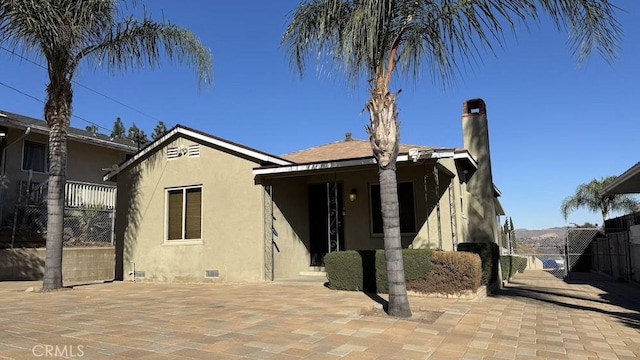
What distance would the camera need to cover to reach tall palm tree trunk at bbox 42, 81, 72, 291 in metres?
9.98

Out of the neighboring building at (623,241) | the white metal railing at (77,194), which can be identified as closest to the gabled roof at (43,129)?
the white metal railing at (77,194)

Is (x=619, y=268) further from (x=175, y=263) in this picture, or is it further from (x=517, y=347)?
(x=175, y=263)

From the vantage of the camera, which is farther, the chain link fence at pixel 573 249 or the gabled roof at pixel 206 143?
the chain link fence at pixel 573 249

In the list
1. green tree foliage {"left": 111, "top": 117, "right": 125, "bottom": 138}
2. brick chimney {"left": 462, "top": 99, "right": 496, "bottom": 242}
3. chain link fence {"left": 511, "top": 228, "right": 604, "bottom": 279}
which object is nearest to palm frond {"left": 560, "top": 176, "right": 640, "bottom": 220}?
chain link fence {"left": 511, "top": 228, "right": 604, "bottom": 279}

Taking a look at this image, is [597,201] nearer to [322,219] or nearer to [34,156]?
[322,219]

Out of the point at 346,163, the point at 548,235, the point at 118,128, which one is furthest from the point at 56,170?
the point at 548,235

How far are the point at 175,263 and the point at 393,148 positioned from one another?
845cm

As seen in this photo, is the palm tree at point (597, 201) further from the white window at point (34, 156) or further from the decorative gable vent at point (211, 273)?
the white window at point (34, 156)

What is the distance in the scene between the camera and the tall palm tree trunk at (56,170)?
998 centimetres

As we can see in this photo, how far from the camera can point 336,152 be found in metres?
15.1

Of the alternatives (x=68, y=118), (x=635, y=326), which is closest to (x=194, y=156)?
(x=68, y=118)

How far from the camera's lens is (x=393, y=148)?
6848 millimetres

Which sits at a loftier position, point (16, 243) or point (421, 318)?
point (16, 243)

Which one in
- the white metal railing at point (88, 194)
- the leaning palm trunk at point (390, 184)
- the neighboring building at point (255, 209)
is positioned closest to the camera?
the leaning palm trunk at point (390, 184)
